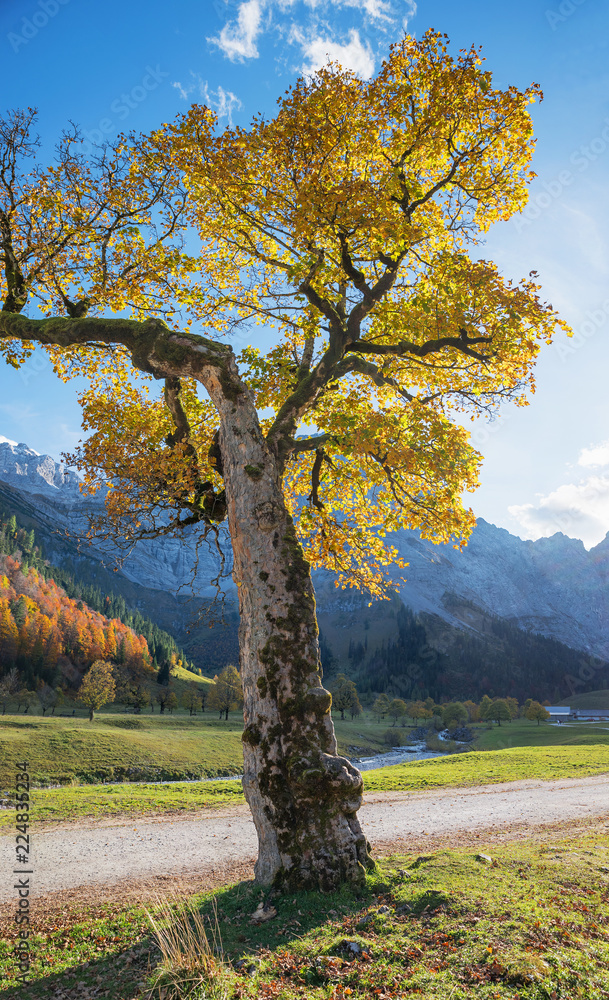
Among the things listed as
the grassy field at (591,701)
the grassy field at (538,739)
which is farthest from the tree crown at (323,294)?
the grassy field at (591,701)

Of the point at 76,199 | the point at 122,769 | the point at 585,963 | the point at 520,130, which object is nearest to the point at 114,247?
the point at 76,199

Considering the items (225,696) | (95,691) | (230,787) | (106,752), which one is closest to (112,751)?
(106,752)

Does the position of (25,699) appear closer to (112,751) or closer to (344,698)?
(112,751)

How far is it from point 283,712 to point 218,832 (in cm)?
1195

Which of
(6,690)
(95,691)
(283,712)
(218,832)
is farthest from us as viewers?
(6,690)

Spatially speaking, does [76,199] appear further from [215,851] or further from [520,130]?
[215,851]

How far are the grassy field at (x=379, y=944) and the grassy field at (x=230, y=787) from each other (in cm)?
1422

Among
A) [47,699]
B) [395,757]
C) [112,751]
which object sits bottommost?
[395,757]

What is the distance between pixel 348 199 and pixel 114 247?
695 cm

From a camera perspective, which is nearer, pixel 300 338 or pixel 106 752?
pixel 300 338

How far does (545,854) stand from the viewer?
379 inches

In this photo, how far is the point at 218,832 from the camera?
1608cm

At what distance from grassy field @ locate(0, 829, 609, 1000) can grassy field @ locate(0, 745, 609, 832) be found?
1422cm

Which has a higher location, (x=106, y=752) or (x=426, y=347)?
→ (x=426, y=347)
